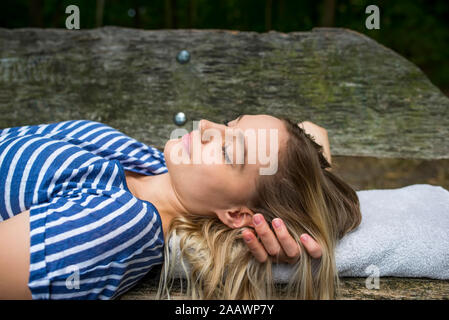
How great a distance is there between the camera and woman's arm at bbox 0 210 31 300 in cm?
111

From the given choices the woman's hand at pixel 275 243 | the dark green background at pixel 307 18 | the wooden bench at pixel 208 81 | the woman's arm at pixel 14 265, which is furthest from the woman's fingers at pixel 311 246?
the dark green background at pixel 307 18

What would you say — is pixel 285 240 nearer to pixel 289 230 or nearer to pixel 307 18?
pixel 289 230

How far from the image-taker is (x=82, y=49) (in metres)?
2.23

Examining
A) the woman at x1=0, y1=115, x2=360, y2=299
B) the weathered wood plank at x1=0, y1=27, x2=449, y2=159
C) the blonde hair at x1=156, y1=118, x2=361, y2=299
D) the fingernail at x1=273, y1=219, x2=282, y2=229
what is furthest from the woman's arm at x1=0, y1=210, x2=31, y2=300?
the weathered wood plank at x1=0, y1=27, x2=449, y2=159

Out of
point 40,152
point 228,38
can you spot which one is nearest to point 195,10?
point 228,38

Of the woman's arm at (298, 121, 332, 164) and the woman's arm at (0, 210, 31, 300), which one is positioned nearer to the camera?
the woman's arm at (0, 210, 31, 300)

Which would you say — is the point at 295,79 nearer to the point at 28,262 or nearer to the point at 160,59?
the point at 160,59

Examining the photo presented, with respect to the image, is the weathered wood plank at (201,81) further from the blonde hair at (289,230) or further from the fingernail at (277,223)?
the fingernail at (277,223)

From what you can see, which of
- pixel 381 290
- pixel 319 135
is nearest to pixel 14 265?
pixel 381 290

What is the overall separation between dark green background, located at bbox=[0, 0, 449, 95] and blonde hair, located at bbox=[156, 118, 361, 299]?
333cm

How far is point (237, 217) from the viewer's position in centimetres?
144

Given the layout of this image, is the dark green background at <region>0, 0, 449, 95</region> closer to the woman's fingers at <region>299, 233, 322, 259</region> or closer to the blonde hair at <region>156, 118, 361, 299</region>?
the blonde hair at <region>156, 118, 361, 299</region>

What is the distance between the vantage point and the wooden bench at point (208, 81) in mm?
2199
